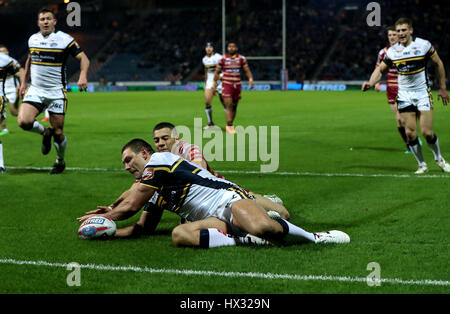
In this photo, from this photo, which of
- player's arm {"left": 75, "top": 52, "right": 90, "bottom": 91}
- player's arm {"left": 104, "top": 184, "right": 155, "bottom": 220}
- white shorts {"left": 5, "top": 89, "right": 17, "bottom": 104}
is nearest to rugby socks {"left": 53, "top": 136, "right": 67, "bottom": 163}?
player's arm {"left": 75, "top": 52, "right": 90, "bottom": 91}

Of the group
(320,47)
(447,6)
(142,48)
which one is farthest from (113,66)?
(447,6)

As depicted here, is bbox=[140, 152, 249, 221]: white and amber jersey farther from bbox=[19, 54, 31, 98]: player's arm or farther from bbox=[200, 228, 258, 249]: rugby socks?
bbox=[19, 54, 31, 98]: player's arm

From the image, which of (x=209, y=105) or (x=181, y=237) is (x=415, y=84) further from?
(x=209, y=105)

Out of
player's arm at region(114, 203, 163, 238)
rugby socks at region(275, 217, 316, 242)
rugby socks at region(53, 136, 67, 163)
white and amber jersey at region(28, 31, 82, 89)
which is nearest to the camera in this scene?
rugby socks at region(275, 217, 316, 242)

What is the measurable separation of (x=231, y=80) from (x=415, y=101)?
28.7 feet

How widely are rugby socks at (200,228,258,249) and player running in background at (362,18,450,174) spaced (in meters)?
5.17

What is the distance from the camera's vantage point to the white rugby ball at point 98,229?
6227mm

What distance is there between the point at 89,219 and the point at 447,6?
49.8m

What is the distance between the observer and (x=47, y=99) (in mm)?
10984

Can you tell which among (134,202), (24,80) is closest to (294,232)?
(134,202)

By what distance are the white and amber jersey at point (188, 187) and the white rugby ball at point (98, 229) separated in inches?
23.3

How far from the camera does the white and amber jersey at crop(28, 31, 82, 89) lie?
430 inches

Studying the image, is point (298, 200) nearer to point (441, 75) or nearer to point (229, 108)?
point (441, 75)

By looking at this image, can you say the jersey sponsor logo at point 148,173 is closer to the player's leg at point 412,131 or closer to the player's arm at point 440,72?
the player's leg at point 412,131
